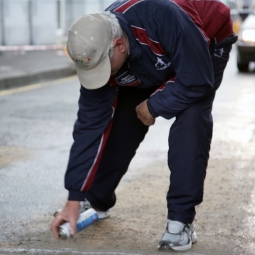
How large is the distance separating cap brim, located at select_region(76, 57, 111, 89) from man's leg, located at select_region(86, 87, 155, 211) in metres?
0.52

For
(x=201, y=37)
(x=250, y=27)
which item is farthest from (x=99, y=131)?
(x=250, y=27)

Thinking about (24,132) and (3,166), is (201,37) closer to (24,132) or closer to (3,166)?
(3,166)

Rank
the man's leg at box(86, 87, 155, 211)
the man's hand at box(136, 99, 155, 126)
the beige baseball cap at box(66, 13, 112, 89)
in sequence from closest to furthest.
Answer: the beige baseball cap at box(66, 13, 112, 89) < the man's hand at box(136, 99, 155, 126) < the man's leg at box(86, 87, 155, 211)

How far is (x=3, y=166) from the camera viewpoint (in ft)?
16.7

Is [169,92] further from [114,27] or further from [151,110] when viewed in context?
[114,27]

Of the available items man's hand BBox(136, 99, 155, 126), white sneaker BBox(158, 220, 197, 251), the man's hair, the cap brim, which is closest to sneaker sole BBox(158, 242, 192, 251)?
white sneaker BBox(158, 220, 197, 251)

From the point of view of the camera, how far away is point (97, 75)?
2.99 m

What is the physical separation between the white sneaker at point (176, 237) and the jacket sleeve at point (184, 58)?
59 cm

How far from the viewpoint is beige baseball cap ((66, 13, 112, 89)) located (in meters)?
2.91

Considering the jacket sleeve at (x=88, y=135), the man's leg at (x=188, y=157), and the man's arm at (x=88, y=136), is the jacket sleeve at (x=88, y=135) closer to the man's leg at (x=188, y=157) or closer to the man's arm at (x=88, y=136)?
the man's arm at (x=88, y=136)

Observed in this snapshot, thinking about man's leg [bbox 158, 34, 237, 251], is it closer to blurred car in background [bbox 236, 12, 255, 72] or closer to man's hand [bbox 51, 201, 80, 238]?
man's hand [bbox 51, 201, 80, 238]

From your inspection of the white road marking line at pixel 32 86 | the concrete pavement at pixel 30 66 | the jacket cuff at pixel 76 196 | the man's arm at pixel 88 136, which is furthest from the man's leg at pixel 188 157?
the concrete pavement at pixel 30 66

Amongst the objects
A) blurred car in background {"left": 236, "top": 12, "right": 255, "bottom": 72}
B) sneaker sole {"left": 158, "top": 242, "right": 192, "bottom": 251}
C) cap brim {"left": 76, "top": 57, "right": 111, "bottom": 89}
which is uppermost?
cap brim {"left": 76, "top": 57, "right": 111, "bottom": 89}

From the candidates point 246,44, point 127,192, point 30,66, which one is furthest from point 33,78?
point 127,192
